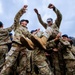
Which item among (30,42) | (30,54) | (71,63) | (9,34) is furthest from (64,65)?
(9,34)

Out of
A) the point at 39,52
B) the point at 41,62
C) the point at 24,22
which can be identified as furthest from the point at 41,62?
the point at 24,22

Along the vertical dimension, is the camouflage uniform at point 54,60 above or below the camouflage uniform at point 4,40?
below

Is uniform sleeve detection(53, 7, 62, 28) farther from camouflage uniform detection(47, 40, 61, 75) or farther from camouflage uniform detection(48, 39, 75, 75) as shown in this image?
camouflage uniform detection(47, 40, 61, 75)

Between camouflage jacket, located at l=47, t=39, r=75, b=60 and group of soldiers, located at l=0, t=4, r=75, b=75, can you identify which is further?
camouflage jacket, located at l=47, t=39, r=75, b=60

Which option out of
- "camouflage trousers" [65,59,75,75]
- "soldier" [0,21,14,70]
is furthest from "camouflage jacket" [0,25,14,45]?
"camouflage trousers" [65,59,75,75]

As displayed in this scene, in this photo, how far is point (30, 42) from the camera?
336 inches

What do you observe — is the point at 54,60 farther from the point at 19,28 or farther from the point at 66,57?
the point at 19,28

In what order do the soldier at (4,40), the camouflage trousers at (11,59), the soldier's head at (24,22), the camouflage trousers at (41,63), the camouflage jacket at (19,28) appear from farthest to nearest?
1. the soldier at (4,40)
2. the soldier's head at (24,22)
3. the camouflage jacket at (19,28)
4. the camouflage trousers at (11,59)
5. the camouflage trousers at (41,63)

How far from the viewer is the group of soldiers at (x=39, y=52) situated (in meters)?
8.55

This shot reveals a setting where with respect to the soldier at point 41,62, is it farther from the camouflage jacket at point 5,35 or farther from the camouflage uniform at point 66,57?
the camouflage jacket at point 5,35

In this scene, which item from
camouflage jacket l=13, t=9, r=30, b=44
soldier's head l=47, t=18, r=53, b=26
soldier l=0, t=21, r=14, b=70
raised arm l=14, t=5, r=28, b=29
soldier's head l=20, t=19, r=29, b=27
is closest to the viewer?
camouflage jacket l=13, t=9, r=30, b=44

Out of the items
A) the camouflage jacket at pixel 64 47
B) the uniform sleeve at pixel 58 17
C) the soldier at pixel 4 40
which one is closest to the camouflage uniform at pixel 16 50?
the camouflage jacket at pixel 64 47

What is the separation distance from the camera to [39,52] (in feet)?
28.0

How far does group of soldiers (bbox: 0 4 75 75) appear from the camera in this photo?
8.55 metres
